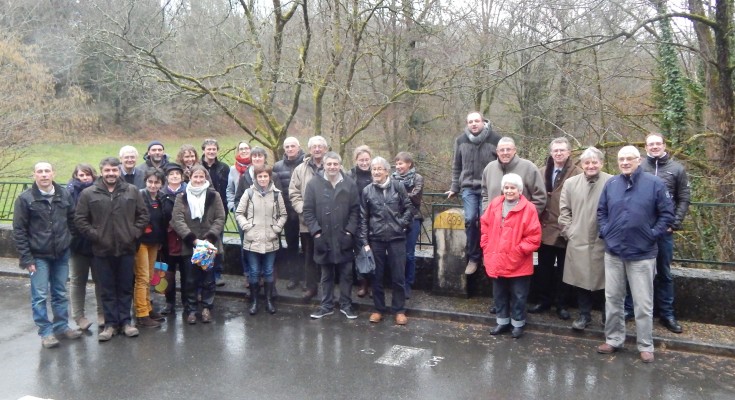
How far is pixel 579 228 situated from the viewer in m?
6.07

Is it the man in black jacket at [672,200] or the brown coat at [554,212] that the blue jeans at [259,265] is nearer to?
the brown coat at [554,212]

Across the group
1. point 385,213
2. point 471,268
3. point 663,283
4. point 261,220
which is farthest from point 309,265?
point 663,283

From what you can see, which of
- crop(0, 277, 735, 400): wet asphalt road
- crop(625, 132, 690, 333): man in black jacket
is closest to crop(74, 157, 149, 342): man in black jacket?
crop(0, 277, 735, 400): wet asphalt road

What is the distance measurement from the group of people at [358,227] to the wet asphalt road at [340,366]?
29 cm

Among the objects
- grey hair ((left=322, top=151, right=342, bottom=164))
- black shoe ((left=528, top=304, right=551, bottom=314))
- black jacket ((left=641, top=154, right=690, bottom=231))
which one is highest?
grey hair ((left=322, top=151, right=342, bottom=164))

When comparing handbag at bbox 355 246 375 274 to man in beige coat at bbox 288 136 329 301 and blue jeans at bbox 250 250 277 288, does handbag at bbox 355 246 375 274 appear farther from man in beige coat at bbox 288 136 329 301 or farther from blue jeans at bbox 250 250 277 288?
blue jeans at bbox 250 250 277 288

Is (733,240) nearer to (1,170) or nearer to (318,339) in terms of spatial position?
(318,339)

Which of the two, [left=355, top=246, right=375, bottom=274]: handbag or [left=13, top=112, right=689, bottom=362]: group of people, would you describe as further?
[left=355, top=246, right=375, bottom=274]: handbag

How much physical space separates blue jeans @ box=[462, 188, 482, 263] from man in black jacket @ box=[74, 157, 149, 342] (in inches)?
137

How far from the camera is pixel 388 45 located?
16.5m

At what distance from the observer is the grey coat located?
601 cm

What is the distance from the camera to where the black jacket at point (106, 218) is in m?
6.13

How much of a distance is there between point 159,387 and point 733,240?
7.46 m

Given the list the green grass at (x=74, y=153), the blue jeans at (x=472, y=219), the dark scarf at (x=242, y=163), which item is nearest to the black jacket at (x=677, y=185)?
the blue jeans at (x=472, y=219)
